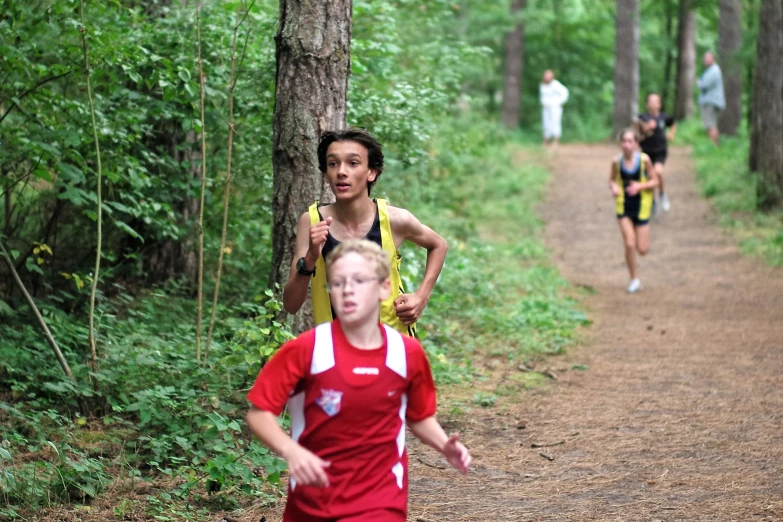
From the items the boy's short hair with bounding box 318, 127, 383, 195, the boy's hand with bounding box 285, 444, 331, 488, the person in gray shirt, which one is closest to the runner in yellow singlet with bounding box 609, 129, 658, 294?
the boy's short hair with bounding box 318, 127, 383, 195

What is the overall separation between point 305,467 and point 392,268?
1.79 metres

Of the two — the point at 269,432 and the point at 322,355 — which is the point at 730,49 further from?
the point at 269,432

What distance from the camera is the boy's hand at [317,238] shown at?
434cm

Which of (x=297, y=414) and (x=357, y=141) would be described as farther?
(x=357, y=141)

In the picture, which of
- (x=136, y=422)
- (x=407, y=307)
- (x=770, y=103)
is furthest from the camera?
(x=770, y=103)

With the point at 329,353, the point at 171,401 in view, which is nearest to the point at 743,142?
the point at 171,401

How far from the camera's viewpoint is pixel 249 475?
528cm

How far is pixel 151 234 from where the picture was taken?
390 inches

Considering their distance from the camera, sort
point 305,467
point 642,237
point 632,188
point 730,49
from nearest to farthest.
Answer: point 305,467 < point 632,188 < point 642,237 < point 730,49

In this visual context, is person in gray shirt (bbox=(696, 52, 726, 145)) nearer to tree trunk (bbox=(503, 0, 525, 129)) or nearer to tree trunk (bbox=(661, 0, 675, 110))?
tree trunk (bbox=(661, 0, 675, 110))

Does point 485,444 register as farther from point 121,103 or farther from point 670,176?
point 670,176

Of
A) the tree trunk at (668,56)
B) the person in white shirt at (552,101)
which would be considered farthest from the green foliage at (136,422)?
the tree trunk at (668,56)

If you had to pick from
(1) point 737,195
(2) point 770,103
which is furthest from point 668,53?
(2) point 770,103

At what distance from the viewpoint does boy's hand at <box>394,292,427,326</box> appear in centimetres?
459
